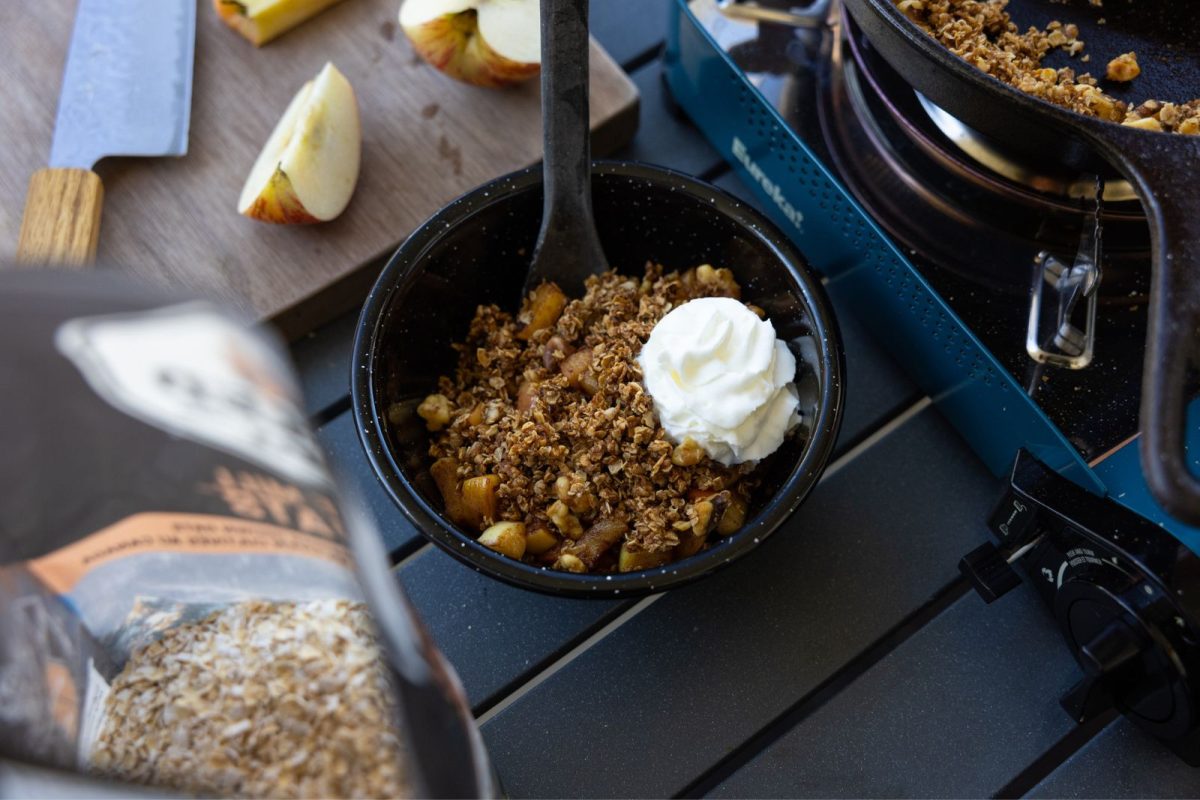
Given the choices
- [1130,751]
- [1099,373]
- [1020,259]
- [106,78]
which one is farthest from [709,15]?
[1130,751]

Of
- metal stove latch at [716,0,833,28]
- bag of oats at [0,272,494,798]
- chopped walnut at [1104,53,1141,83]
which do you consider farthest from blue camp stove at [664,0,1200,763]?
bag of oats at [0,272,494,798]

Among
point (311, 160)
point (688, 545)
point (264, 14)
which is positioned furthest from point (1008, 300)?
point (264, 14)

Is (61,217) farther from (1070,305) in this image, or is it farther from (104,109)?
(1070,305)

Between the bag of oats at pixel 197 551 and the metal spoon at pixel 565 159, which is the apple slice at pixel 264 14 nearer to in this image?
the metal spoon at pixel 565 159

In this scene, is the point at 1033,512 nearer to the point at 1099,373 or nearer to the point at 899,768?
the point at 1099,373

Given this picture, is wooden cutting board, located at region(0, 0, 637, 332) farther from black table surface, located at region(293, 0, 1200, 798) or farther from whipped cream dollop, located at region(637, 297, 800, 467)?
whipped cream dollop, located at region(637, 297, 800, 467)

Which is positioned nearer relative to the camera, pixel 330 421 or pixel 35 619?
pixel 35 619

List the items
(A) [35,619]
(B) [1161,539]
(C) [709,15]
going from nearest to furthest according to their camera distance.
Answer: (A) [35,619] < (B) [1161,539] < (C) [709,15]

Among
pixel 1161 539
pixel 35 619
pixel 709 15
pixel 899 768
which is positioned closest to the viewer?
pixel 35 619
